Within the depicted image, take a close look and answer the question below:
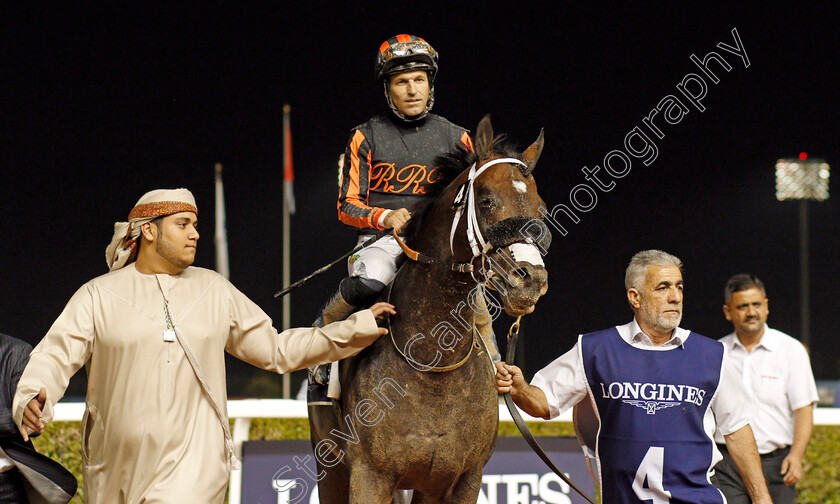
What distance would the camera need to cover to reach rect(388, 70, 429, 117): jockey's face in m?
3.51

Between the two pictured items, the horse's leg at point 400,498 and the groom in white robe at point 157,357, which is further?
the horse's leg at point 400,498

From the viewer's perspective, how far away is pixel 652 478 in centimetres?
309

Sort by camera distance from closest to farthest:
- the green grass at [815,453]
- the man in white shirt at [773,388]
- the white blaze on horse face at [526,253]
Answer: the white blaze on horse face at [526,253], the man in white shirt at [773,388], the green grass at [815,453]

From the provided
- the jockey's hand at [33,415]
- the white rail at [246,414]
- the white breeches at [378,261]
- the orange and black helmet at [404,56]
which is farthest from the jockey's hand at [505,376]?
the white rail at [246,414]

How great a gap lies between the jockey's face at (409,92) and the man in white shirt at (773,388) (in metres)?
2.21

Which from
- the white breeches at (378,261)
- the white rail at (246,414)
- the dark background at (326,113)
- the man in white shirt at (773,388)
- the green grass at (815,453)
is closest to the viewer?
the white breeches at (378,261)

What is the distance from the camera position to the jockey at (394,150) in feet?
11.1

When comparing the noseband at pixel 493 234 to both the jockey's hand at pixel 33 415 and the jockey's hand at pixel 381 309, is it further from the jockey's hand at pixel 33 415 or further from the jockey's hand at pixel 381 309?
the jockey's hand at pixel 33 415

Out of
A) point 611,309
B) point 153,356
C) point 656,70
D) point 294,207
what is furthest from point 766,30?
Answer: point 153,356

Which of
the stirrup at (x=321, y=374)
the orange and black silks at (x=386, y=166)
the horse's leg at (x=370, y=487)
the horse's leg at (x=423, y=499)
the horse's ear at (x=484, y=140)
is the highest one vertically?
the orange and black silks at (x=386, y=166)

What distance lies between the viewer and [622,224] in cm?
1619

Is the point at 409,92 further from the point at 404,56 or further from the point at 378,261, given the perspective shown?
the point at 378,261

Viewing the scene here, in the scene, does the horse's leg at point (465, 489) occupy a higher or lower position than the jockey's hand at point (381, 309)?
lower

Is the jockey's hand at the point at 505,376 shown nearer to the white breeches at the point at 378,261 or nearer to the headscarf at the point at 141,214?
the white breeches at the point at 378,261
